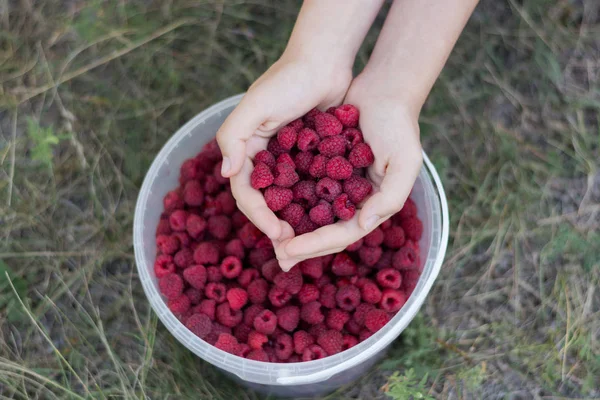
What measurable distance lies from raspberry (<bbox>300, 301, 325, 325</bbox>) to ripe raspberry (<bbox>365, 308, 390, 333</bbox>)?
17 cm

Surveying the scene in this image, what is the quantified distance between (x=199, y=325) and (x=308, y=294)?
1.26ft

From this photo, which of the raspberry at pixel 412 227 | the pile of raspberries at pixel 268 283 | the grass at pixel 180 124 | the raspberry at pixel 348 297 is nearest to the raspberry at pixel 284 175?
the pile of raspberries at pixel 268 283

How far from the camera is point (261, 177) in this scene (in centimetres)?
175

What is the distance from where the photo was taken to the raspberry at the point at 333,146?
1.83m

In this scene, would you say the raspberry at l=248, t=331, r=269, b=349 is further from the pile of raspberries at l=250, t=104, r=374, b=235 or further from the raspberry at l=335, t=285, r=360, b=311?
the pile of raspberries at l=250, t=104, r=374, b=235

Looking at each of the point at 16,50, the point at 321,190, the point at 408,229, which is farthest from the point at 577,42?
the point at 16,50

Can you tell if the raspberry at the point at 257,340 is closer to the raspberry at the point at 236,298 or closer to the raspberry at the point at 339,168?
the raspberry at the point at 236,298

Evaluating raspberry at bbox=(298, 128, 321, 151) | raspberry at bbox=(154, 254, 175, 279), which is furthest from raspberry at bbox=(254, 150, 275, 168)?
raspberry at bbox=(154, 254, 175, 279)

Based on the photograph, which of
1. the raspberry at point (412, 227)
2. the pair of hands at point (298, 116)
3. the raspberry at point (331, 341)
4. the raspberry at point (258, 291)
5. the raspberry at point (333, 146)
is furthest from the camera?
the raspberry at point (412, 227)

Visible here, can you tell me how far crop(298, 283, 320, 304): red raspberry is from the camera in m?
2.03

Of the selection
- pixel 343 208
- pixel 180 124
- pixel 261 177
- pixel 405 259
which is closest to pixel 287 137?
pixel 261 177

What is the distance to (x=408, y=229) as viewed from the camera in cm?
215

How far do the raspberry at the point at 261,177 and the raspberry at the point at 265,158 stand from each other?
0.12 feet

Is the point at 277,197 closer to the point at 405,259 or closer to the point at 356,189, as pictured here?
the point at 356,189
